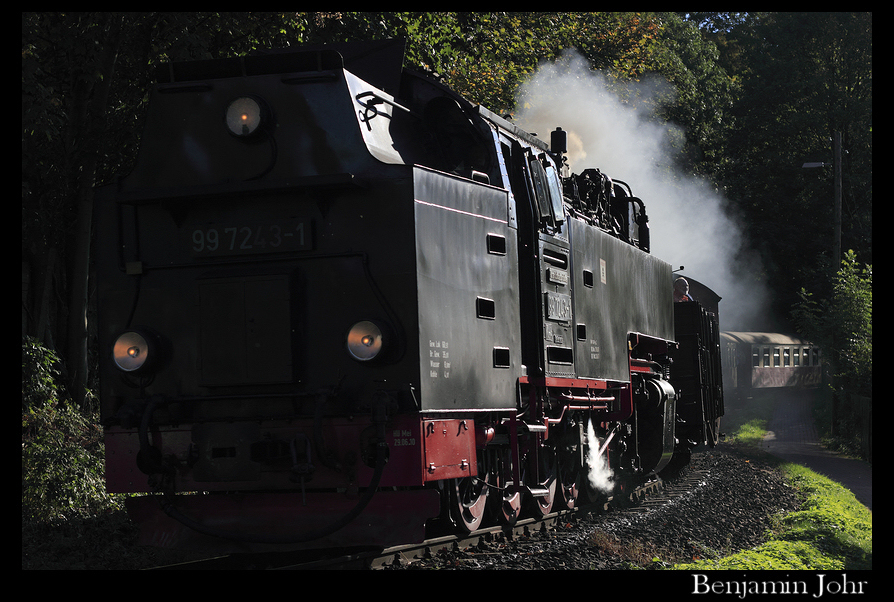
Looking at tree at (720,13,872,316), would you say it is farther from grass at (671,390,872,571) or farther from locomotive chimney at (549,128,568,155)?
locomotive chimney at (549,128,568,155)

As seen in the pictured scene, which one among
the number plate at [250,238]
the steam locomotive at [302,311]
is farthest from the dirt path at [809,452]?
the number plate at [250,238]

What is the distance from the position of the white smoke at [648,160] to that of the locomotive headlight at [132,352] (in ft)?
38.1

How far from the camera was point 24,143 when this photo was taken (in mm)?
12258

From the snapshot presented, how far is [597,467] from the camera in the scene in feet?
33.4

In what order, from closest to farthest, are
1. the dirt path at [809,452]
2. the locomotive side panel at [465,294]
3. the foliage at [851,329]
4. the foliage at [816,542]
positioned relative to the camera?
the locomotive side panel at [465,294], the foliage at [816,542], the dirt path at [809,452], the foliage at [851,329]

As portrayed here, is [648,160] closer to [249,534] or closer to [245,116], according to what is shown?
[245,116]

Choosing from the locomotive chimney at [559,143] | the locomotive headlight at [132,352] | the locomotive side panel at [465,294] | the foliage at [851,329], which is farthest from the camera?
the foliage at [851,329]

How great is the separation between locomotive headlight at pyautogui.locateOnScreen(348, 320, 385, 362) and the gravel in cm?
143

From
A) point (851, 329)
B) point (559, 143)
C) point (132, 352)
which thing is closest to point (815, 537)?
point (559, 143)

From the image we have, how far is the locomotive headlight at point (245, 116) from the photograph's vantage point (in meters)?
6.81

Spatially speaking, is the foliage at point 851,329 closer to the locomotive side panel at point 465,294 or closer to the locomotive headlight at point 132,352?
the locomotive side panel at point 465,294

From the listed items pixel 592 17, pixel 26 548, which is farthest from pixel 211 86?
pixel 592 17

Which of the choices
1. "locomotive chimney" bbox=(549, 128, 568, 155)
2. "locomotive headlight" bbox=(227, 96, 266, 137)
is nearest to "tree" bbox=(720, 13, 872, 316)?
"locomotive chimney" bbox=(549, 128, 568, 155)
